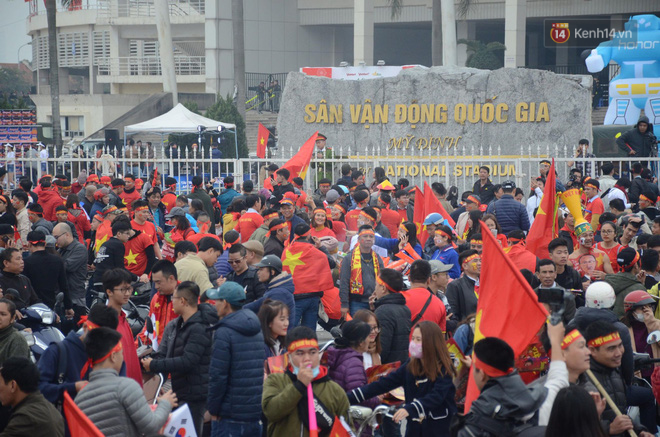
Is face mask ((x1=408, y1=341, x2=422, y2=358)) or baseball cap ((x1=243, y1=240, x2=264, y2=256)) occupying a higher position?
baseball cap ((x1=243, y1=240, x2=264, y2=256))

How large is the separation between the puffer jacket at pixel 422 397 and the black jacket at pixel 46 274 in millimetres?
4339

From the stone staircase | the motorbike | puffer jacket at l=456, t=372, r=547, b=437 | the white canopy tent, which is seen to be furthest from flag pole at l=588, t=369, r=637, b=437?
the stone staircase

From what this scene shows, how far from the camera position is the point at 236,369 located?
19.0 feet

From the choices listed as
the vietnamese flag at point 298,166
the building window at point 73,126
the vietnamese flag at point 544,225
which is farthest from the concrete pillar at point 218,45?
the vietnamese flag at point 544,225

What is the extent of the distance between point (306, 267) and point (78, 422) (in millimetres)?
4574

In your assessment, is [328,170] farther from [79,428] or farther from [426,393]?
[79,428]

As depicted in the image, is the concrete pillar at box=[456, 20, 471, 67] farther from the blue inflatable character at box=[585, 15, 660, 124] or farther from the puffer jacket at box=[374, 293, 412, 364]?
the puffer jacket at box=[374, 293, 412, 364]

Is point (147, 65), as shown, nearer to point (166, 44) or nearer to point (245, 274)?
point (166, 44)

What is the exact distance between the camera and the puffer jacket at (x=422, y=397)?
5578mm

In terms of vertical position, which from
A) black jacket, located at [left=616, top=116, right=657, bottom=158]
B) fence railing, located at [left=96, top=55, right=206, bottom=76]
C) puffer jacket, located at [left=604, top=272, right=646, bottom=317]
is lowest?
puffer jacket, located at [left=604, top=272, right=646, bottom=317]

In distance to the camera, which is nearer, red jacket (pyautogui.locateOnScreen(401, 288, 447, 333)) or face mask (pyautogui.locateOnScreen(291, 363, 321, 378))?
face mask (pyautogui.locateOnScreen(291, 363, 321, 378))

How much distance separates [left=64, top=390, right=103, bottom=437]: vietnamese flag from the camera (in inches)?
172

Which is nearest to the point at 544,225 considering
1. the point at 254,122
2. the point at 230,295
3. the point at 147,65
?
the point at 230,295

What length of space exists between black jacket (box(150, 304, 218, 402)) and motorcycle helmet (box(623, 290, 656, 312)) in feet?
10.1
